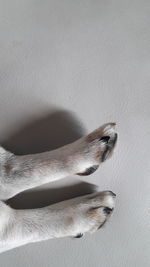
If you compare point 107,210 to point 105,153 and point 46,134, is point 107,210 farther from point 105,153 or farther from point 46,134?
point 46,134

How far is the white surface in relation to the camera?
0.98 meters

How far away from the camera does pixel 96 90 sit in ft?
3.33

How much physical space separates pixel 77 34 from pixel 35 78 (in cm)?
18

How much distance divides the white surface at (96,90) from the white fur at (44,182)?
0.27 ft

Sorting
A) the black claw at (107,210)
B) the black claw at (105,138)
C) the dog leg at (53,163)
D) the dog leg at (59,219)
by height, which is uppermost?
the black claw at (105,138)

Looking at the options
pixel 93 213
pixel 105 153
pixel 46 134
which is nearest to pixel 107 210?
pixel 93 213

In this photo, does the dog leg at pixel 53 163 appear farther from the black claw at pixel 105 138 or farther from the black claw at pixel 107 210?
the black claw at pixel 107 210

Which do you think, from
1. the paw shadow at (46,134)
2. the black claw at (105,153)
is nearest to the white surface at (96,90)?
the paw shadow at (46,134)

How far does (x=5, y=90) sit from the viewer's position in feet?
3.18

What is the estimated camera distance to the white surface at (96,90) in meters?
0.98

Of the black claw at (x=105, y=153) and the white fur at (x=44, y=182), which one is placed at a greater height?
the black claw at (x=105, y=153)

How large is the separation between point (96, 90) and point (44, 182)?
1.03 feet

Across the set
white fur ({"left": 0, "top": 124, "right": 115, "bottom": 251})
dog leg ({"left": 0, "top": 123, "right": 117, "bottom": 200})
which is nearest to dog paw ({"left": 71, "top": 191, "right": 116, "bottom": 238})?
white fur ({"left": 0, "top": 124, "right": 115, "bottom": 251})

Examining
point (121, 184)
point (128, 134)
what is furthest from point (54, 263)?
point (128, 134)
